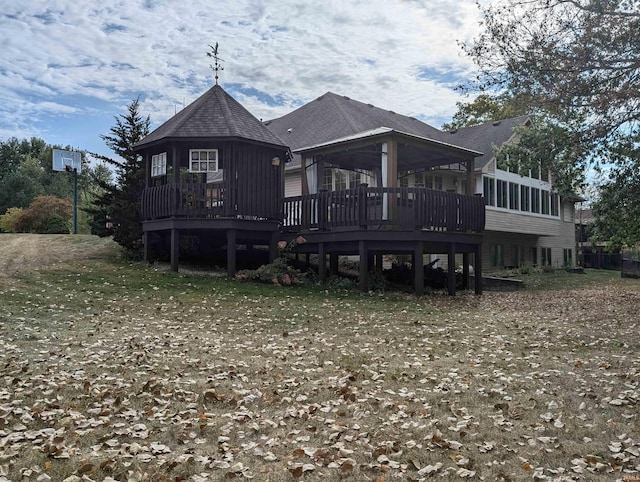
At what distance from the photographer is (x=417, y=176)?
73.4 ft

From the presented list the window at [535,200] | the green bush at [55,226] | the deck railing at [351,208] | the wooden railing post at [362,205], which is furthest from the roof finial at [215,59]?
the window at [535,200]

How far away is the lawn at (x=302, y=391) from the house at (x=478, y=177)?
10.8 m

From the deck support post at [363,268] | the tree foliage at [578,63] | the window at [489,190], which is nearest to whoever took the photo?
the tree foliage at [578,63]

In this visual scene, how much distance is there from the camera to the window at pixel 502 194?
2439cm

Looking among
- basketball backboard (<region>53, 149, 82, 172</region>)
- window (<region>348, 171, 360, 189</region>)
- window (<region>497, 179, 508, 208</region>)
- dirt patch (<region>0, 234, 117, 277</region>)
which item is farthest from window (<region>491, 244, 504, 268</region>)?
basketball backboard (<region>53, 149, 82, 172</region>)

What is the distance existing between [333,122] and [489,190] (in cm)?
720

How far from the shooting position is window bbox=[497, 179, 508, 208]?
2439cm

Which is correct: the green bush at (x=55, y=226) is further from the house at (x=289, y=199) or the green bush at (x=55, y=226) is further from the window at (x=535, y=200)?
the window at (x=535, y=200)

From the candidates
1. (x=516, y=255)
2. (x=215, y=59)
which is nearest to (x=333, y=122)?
(x=215, y=59)

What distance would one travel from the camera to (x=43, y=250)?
16438 mm

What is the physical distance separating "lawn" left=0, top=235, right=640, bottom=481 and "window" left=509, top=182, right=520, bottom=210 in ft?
47.8

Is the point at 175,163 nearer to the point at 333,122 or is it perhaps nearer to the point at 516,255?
the point at 333,122

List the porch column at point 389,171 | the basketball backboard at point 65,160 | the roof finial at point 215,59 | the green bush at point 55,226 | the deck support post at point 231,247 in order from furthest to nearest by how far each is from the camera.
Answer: the basketball backboard at point 65,160 → the green bush at point 55,226 → the roof finial at point 215,59 → the deck support post at point 231,247 → the porch column at point 389,171

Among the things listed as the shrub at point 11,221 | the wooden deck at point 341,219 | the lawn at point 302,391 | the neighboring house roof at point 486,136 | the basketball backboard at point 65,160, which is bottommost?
the lawn at point 302,391
